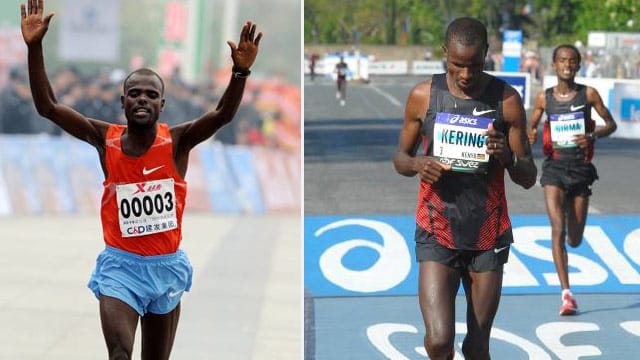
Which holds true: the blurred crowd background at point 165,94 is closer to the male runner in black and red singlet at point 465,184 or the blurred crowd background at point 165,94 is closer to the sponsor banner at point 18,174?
the sponsor banner at point 18,174

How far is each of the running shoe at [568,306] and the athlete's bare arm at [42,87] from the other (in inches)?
174

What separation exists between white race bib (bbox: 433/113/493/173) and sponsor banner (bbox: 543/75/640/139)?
15.0 meters

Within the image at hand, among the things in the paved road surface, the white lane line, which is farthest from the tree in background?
the paved road surface

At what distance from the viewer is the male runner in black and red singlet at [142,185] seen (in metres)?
5.89

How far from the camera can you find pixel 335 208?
14438mm

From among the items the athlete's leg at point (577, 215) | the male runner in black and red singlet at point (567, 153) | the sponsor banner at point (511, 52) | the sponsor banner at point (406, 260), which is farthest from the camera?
the sponsor banner at point (511, 52)

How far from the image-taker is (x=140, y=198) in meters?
5.93

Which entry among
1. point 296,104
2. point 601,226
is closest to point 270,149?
point 296,104

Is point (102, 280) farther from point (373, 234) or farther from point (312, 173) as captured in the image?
point (312, 173)

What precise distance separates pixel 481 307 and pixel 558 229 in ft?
11.1

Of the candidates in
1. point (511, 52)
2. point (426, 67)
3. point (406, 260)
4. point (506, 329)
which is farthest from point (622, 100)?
point (506, 329)

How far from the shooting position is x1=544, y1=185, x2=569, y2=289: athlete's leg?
9477mm

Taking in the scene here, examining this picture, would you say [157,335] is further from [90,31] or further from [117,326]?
[90,31]

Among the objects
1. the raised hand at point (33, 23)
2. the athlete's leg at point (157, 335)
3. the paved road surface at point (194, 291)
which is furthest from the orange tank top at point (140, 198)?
the paved road surface at point (194, 291)
